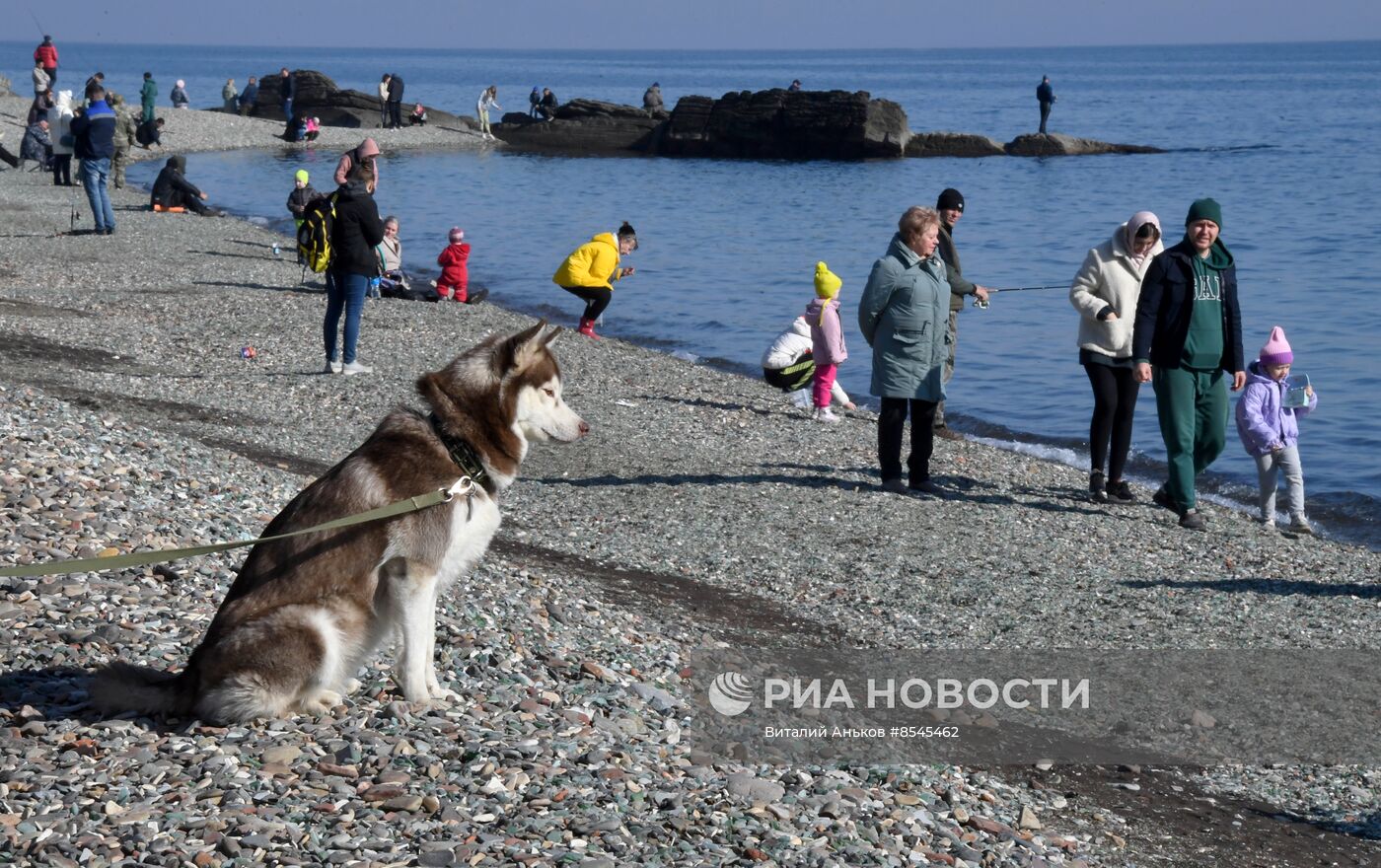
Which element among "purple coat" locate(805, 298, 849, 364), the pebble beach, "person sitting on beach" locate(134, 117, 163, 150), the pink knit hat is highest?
"person sitting on beach" locate(134, 117, 163, 150)

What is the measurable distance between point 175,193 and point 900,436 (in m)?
26.2

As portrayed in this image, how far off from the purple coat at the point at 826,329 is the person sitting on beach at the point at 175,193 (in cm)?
2283

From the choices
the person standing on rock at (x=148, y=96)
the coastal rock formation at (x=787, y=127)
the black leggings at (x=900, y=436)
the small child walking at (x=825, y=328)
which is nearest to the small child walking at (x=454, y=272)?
the small child walking at (x=825, y=328)

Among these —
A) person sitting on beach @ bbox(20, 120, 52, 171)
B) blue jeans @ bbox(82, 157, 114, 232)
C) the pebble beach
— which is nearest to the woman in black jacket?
the pebble beach

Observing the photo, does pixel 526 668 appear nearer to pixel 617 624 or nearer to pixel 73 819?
pixel 617 624

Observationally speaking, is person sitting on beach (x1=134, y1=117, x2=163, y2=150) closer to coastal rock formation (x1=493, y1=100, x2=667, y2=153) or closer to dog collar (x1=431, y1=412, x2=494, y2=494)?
coastal rock formation (x1=493, y1=100, x2=667, y2=153)

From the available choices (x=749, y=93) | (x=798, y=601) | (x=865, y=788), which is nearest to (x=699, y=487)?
(x=798, y=601)

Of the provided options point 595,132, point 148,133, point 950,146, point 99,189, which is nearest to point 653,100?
point 595,132

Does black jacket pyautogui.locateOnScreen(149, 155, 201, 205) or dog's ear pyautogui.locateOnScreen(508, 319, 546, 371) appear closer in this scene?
dog's ear pyautogui.locateOnScreen(508, 319, 546, 371)

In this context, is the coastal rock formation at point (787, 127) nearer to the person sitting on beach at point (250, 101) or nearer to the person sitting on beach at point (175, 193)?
the person sitting on beach at point (250, 101)

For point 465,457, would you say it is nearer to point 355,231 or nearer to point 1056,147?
point 355,231

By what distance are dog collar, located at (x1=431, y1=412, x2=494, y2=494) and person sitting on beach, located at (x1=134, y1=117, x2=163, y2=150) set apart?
5013cm

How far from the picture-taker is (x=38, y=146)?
38.8 metres

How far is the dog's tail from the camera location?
18.2 feet
